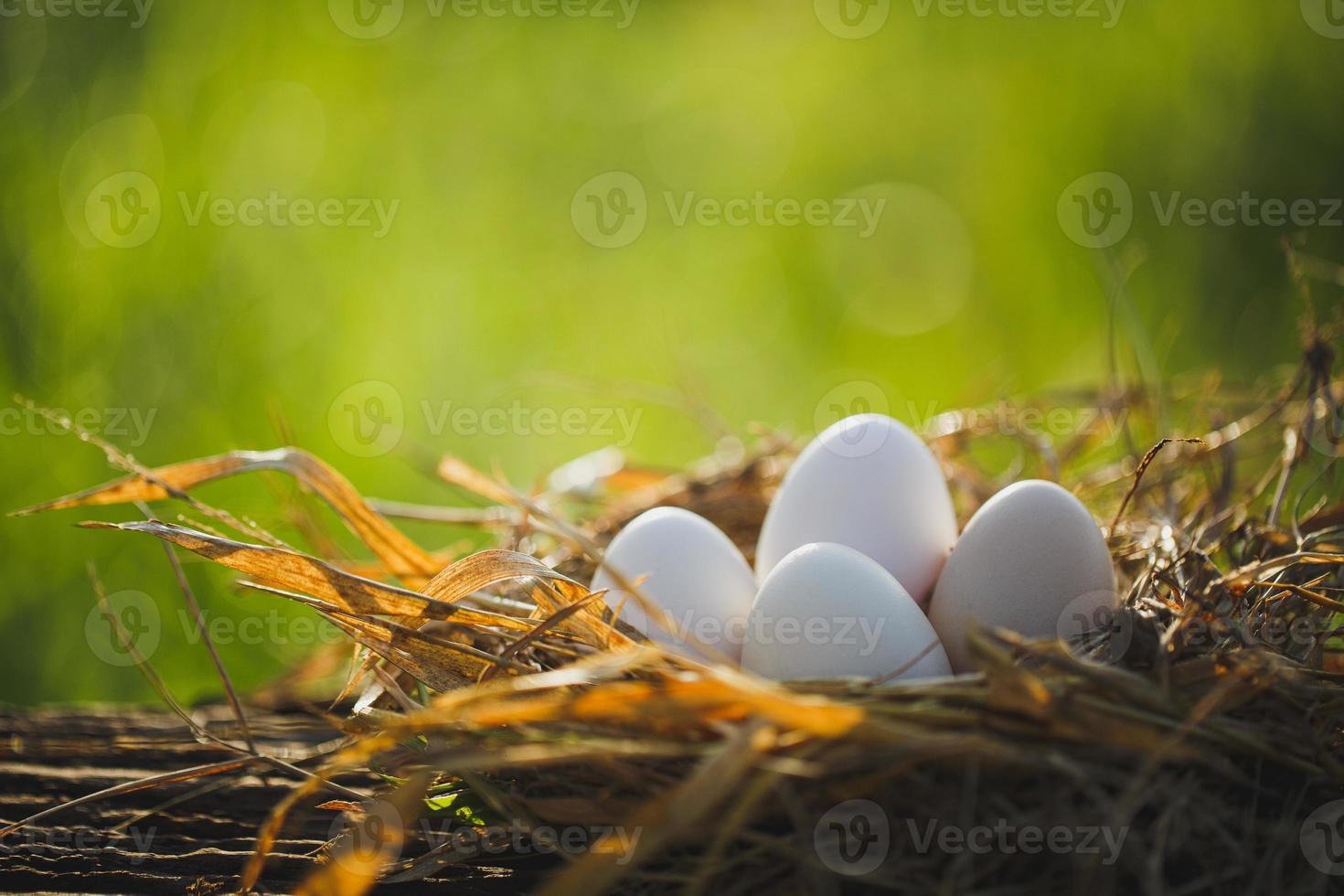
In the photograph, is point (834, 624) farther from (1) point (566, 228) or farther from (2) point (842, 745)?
(1) point (566, 228)

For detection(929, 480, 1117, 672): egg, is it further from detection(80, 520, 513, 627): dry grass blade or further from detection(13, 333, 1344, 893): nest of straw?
detection(80, 520, 513, 627): dry grass blade

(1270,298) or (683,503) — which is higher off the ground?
(1270,298)

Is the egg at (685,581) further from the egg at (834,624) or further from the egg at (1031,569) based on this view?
the egg at (1031,569)

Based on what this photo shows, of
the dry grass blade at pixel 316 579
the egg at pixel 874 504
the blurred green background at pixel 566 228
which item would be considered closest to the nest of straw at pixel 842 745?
the dry grass blade at pixel 316 579

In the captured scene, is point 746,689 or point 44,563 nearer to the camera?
point 746,689

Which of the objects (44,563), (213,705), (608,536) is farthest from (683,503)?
(44,563)

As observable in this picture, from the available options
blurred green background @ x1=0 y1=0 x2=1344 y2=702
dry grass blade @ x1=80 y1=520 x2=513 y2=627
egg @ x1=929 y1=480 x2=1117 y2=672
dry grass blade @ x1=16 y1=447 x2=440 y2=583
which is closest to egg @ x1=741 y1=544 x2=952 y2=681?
egg @ x1=929 y1=480 x2=1117 y2=672

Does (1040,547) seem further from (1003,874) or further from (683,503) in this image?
(683,503)

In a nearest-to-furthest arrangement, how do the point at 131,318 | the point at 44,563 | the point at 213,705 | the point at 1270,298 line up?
the point at 213,705, the point at 44,563, the point at 131,318, the point at 1270,298
